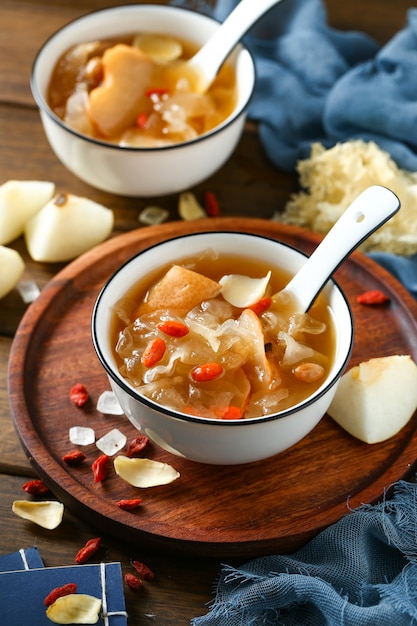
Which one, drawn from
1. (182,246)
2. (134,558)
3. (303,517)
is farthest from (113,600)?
(182,246)

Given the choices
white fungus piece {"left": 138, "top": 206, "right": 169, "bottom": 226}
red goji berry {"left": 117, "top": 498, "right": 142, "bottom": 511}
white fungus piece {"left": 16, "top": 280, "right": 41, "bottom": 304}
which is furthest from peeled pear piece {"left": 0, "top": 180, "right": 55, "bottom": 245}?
red goji berry {"left": 117, "top": 498, "right": 142, "bottom": 511}

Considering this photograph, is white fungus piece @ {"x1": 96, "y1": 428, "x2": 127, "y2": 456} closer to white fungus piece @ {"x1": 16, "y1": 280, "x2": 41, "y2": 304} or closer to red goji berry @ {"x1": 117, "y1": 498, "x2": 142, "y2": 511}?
red goji berry @ {"x1": 117, "y1": 498, "x2": 142, "y2": 511}

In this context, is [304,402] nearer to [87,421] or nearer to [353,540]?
[353,540]

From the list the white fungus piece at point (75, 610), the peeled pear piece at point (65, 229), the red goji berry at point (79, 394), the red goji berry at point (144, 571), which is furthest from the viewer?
the peeled pear piece at point (65, 229)

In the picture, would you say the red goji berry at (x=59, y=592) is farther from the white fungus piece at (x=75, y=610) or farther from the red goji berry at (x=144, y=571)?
the red goji berry at (x=144, y=571)

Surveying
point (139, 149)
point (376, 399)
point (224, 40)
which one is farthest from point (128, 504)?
point (224, 40)

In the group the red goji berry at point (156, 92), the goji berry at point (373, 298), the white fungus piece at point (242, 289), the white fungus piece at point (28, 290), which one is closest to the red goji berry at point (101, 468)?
the white fungus piece at point (242, 289)

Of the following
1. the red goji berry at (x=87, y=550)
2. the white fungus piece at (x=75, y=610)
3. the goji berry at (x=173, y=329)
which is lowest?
the red goji berry at (x=87, y=550)
